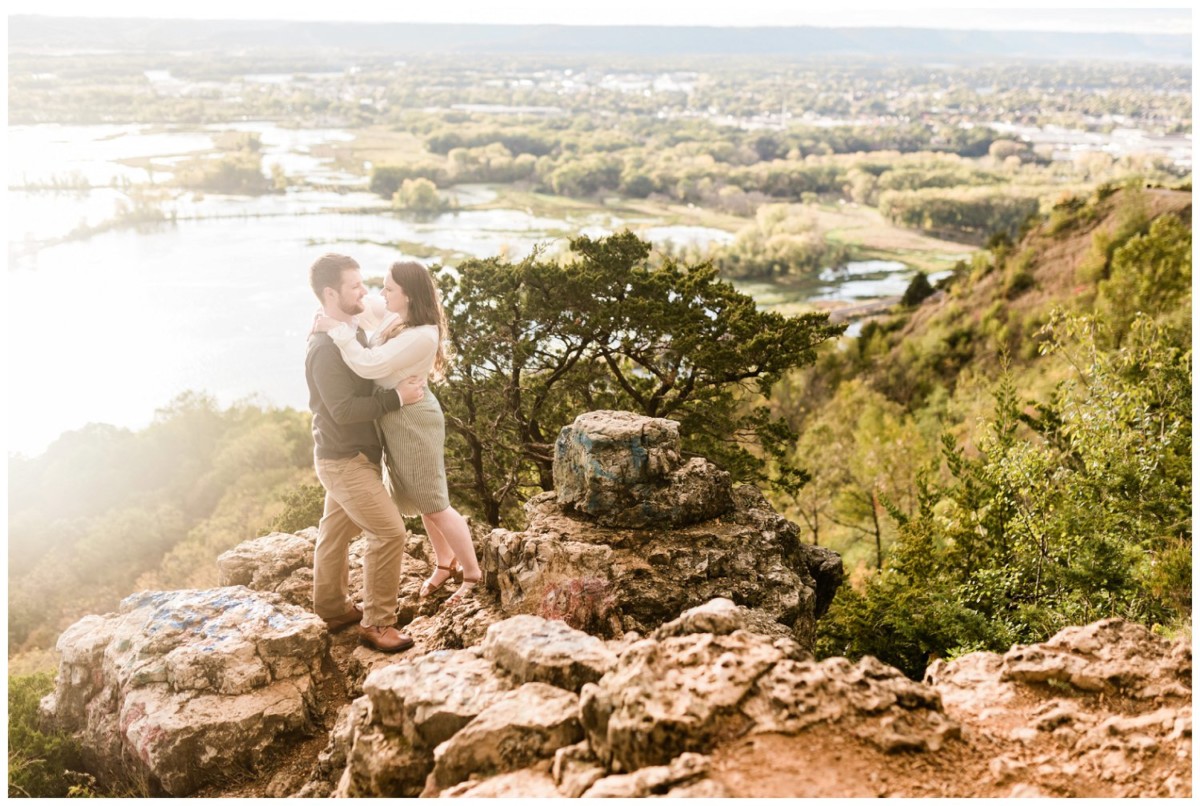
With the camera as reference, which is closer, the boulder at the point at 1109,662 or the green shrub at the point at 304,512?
the boulder at the point at 1109,662

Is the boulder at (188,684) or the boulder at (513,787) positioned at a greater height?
the boulder at (513,787)

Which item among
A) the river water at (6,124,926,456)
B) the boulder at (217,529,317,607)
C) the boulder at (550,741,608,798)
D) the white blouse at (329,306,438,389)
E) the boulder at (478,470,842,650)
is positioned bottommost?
the river water at (6,124,926,456)

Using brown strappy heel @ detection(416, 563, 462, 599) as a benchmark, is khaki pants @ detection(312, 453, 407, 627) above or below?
above

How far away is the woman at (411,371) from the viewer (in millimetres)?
6746

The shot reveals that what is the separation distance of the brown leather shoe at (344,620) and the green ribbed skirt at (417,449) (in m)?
1.72

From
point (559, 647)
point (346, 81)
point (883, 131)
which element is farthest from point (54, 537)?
point (883, 131)

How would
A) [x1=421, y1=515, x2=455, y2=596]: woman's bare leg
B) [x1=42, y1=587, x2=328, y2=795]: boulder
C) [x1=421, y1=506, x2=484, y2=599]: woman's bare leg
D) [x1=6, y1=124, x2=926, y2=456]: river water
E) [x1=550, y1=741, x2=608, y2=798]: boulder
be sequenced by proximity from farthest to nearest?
[x1=6, y1=124, x2=926, y2=456]: river water
[x1=421, y1=515, x2=455, y2=596]: woman's bare leg
[x1=421, y1=506, x2=484, y2=599]: woman's bare leg
[x1=42, y1=587, x2=328, y2=795]: boulder
[x1=550, y1=741, x2=608, y2=798]: boulder

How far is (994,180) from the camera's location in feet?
398

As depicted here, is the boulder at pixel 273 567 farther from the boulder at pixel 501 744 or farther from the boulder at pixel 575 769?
the boulder at pixel 575 769

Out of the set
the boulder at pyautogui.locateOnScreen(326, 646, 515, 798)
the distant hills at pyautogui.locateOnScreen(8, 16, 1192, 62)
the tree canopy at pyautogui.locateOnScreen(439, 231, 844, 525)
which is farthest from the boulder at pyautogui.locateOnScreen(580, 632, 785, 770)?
the distant hills at pyautogui.locateOnScreen(8, 16, 1192, 62)

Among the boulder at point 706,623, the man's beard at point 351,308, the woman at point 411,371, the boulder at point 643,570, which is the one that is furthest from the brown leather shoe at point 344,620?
the boulder at point 706,623

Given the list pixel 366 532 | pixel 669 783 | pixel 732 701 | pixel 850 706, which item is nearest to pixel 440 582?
pixel 366 532

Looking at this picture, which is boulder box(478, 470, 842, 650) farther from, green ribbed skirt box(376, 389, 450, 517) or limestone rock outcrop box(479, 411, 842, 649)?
green ribbed skirt box(376, 389, 450, 517)

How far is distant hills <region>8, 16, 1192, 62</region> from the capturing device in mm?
48375
